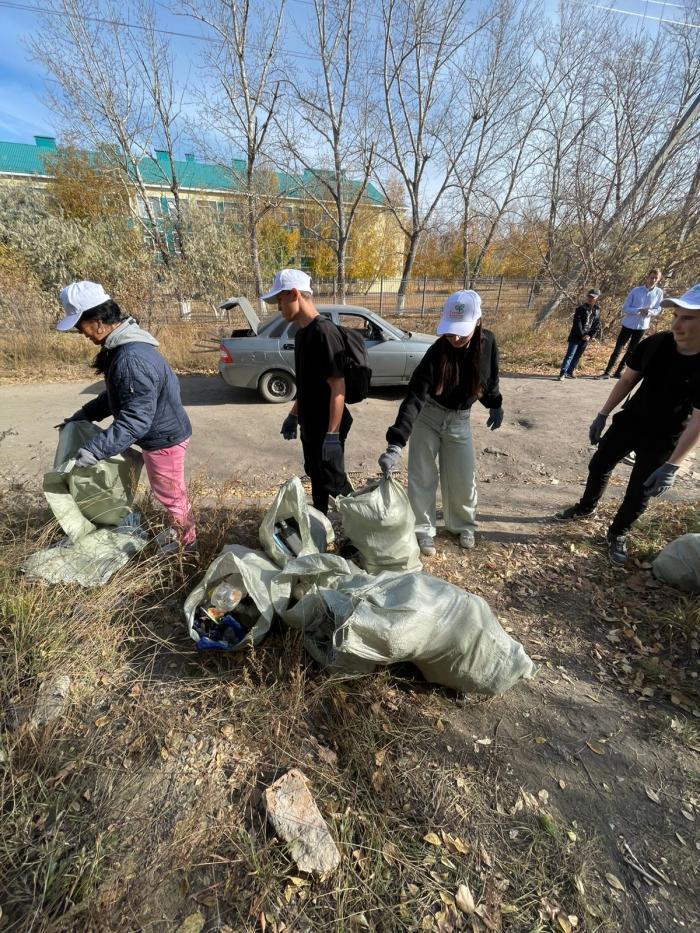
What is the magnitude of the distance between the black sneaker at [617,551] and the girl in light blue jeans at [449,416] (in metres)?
0.97

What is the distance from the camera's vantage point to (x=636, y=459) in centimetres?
273

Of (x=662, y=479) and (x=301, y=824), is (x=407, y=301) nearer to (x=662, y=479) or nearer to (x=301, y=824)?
(x=662, y=479)

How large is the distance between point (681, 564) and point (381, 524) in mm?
2001

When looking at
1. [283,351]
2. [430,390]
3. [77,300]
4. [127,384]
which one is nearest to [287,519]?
[127,384]

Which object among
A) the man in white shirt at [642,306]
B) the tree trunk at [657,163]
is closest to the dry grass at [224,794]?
the man in white shirt at [642,306]

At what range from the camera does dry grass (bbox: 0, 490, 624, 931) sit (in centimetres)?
117

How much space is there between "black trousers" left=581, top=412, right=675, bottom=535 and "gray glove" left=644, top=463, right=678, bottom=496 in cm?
10

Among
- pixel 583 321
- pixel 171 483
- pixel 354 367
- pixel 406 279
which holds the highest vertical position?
pixel 406 279

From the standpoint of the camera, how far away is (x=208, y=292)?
14703 millimetres

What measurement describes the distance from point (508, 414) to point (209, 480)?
4585 millimetres

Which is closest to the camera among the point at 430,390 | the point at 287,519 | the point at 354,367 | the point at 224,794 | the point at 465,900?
the point at 465,900

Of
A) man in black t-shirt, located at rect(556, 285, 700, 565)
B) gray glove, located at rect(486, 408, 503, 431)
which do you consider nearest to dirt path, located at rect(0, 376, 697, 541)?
man in black t-shirt, located at rect(556, 285, 700, 565)

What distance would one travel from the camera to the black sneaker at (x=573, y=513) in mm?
3342

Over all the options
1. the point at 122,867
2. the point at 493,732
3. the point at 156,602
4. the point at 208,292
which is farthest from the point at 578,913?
the point at 208,292
